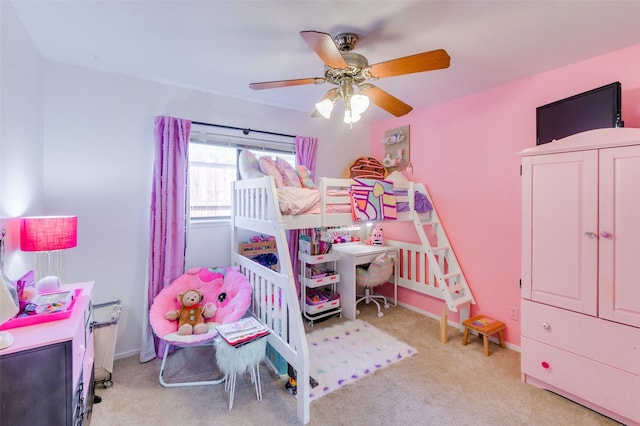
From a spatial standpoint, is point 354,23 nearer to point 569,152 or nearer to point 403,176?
point 569,152

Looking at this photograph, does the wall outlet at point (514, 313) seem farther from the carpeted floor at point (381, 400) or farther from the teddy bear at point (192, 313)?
the teddy bear at point (192, 313)

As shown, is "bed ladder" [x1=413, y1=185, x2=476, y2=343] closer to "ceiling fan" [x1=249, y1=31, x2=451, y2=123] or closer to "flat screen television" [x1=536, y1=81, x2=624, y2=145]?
"flat screen television" [x1=536, y1=81, x2=624, y2=145]

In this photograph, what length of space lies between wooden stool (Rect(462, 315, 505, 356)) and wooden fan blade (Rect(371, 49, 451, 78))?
7.35 feet

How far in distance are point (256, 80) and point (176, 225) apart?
59.0 inches

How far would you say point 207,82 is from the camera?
2.57 meters

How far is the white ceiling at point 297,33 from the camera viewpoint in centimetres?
156

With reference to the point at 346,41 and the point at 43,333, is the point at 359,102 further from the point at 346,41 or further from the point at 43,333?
the point at 43,333

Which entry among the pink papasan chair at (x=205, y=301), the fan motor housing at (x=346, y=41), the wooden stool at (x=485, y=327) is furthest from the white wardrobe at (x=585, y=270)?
the pink papasan chair at (x=205, y=301)

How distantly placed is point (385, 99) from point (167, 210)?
2.05 meters

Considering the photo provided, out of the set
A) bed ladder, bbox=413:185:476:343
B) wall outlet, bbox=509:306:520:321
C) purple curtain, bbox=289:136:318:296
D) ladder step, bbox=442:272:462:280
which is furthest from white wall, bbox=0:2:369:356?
wall outlet, bbox=509:306:520:321

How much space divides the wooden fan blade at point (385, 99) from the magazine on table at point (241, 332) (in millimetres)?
1830

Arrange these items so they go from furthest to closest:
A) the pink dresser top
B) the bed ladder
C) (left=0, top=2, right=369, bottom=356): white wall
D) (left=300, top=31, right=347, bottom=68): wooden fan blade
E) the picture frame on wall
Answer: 1. the picture frame on wall
2. the bed ladder
3. (left=0, top=2, right=369, bottom=356): white wall
4. (left=300, top=31, right=347, bottom=68): wooden fan blade
5. the pink dresser top

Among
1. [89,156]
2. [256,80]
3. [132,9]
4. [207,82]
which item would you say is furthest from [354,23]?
[89,156]

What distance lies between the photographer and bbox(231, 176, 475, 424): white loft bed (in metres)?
1.85
